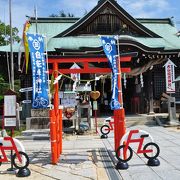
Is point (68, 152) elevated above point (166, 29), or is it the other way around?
point (166, 29)

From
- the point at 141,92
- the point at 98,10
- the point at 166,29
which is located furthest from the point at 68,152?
the point at 166,29

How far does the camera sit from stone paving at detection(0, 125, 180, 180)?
7.87 metres

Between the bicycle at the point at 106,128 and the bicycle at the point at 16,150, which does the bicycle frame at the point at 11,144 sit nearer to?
the bicycle at the point at 16,150

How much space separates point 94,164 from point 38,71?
9.22 ft

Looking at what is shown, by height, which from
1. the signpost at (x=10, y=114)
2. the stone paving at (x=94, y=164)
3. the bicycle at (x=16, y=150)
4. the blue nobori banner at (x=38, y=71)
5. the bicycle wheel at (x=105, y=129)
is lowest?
the stone paving at (x=94, y=164)

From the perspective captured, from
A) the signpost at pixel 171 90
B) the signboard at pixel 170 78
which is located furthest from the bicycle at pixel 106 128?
the signboard at pixel 170 78

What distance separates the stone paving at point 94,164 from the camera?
25.8 ft

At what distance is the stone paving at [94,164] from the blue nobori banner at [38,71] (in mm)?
1677

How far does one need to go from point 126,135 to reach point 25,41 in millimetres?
3552

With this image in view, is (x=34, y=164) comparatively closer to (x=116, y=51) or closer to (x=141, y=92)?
(x=116, y=51)

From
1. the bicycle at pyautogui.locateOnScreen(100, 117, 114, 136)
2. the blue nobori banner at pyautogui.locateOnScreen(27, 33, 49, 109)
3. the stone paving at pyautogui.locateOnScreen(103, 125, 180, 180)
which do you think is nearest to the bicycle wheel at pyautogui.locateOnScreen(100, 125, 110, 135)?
the bicycle at pyautogui.locateOnScreen(100, 117, 114, 136)

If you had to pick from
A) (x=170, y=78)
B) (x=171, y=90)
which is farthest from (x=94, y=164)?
(x=170, y=78)

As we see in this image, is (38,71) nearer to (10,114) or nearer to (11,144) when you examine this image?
(10,114)

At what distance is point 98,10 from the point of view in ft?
82.1
